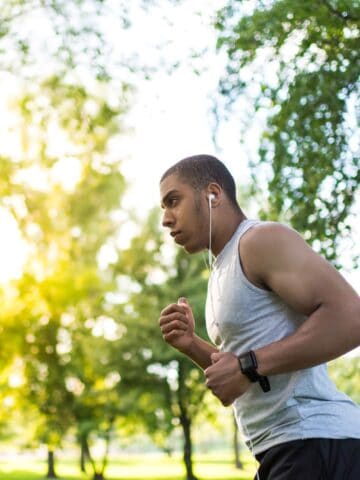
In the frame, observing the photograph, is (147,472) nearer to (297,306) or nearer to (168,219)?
(168,219)

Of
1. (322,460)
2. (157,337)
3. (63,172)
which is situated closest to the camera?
(322,460)

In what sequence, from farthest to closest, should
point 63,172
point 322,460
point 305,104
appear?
A: point 63,172 < point 305,104 < point 322,460

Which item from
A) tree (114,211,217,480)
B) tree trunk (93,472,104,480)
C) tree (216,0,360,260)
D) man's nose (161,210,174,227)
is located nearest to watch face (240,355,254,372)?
man's nose (161,210,174,227)

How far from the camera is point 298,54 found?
7430 mm

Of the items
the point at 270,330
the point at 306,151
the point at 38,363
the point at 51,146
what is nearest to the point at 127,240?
the point at 38,363

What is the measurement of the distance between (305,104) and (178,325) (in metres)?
5.65

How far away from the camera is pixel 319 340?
197 cm

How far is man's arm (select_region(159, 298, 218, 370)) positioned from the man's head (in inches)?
9.6

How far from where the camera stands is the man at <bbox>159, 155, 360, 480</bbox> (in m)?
1.98

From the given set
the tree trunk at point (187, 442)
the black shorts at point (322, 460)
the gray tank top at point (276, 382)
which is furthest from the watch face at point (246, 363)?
the tree trunk at point (187, 442)

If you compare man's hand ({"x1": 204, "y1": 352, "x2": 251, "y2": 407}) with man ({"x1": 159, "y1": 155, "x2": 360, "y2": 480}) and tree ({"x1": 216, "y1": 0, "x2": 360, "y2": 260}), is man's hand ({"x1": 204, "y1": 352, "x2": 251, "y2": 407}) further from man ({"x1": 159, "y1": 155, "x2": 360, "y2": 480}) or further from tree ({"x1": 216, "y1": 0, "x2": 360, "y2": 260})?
tree ({"x1": 216, "y1": 0, "x2": 360, "y2": 260})

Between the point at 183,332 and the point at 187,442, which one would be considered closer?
the point at 183,332

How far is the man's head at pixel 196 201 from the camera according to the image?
231 centimetres

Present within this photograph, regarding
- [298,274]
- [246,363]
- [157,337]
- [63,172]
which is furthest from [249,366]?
[157,337]
